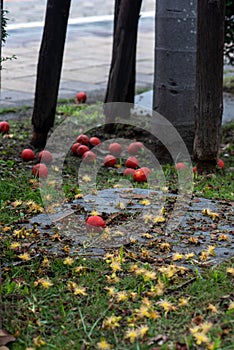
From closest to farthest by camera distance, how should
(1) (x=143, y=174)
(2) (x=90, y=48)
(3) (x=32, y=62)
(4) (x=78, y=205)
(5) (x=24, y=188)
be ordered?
1. (4) (x=78, y=205)
2. (5) (x=24, y=188)
3. (1) (x=143, y=174)
4. (3) (x=32, y=62)
5. (2) (x=90, y=48)

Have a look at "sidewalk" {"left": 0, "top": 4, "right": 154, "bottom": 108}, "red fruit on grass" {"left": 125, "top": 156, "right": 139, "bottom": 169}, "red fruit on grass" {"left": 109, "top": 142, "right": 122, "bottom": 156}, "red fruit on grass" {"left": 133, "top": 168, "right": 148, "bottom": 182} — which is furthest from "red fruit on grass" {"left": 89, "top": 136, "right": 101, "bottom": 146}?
"sidewalk" {"left": 0, "top": 4, "right": 154, "bottom": 108}

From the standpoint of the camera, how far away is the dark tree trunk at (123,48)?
5770 mm

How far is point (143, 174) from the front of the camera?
485 cm

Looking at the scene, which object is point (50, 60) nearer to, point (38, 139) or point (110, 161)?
point (38, 139)

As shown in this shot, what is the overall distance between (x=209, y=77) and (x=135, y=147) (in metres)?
1.14

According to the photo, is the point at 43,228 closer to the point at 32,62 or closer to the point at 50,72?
the point at 50,72

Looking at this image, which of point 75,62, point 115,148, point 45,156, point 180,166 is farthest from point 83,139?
point 75,62

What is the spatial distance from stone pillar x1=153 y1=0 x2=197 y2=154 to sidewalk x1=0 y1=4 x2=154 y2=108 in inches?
101

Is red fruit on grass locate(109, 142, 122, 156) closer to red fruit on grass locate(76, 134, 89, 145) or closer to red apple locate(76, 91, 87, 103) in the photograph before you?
red fruit on grass locate(76, 134, 89, 145)

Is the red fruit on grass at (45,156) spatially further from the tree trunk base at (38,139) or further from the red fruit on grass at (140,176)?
the red fruit on grass at (140,176)

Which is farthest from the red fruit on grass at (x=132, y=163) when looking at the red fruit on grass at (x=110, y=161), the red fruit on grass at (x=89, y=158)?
the red fruit on grass at (x=89, y=158)

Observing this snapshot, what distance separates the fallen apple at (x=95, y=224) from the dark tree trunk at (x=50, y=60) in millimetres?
1898

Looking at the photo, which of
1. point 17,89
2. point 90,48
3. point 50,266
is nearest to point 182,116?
point 50,266

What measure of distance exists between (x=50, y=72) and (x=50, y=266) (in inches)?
93.8
